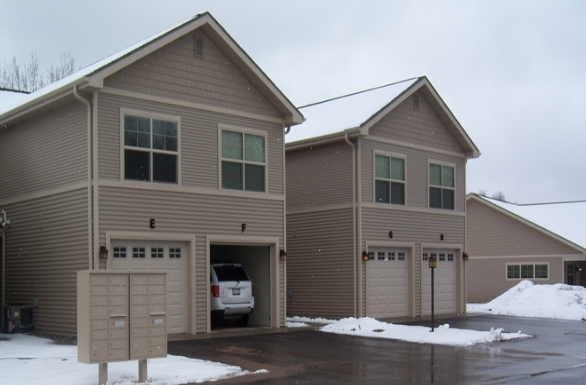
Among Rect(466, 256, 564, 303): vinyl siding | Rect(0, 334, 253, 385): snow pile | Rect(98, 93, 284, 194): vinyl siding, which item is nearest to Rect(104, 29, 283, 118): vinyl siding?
Rect(98, 93, 284, 194): vinyl siding

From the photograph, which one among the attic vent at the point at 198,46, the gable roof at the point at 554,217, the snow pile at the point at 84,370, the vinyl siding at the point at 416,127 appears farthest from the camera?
the gable roof at the point at 554,217

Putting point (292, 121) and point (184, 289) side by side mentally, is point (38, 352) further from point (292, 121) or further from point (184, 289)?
point (292, 121)

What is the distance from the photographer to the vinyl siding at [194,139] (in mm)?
16391

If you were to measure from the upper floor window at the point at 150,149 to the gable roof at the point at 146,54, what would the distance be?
4.29ft

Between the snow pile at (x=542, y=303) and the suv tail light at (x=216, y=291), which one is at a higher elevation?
the suv tail light at (x=216, y=291)

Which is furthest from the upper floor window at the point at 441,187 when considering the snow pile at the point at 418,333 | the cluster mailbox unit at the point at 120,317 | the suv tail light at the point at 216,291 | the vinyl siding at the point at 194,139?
the cluster mailbox unit at the point at 120,317

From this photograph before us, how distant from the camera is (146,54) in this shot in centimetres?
1703

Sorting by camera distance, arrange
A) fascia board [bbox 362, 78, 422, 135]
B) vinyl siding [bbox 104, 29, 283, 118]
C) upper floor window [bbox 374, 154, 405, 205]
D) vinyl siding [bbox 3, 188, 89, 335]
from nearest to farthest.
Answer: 1. vinyl siding [bbox 3, 188, 89, 335]
2. vinyl siding [bbox 104, 29, 283, 118]
3. fascia board [bbox 362, 78, 422, 135]
4. upper floor window [bbox 374, 154, 405, 205]

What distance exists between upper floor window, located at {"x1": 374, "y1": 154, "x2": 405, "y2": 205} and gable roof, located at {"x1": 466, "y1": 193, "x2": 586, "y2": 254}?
1429 cm

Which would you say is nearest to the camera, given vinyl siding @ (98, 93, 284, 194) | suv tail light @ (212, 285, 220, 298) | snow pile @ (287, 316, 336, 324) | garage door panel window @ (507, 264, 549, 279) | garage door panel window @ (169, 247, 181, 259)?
vinyl siding @ (98, 93, 284, 194)

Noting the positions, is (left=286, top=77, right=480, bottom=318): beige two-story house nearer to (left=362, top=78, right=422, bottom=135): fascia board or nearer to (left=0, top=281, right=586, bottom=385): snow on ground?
(left=362, top=78, right=422, bottom=135): fascia board

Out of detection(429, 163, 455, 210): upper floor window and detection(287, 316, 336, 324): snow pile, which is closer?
detection(287, 316, 336, 324): snow pile

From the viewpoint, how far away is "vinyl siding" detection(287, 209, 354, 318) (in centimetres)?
2238

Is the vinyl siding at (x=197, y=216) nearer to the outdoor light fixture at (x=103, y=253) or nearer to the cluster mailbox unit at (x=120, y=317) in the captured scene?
the outdoor light fixture at (x=103, y=253)
